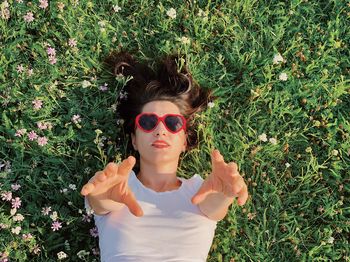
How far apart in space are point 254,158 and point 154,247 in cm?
135

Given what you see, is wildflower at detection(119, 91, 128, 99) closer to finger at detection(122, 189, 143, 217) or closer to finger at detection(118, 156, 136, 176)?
finger at detection(122, 189, 143, 217)

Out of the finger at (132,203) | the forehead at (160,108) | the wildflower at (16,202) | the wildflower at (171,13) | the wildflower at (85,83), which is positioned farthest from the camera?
the wildflower at (171,13)

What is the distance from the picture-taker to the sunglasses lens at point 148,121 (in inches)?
184

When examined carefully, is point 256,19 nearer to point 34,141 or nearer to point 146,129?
point 146,129

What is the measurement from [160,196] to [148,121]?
63cm

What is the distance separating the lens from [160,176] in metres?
4.81

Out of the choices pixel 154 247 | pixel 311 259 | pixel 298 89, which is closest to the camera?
pixel 154 247

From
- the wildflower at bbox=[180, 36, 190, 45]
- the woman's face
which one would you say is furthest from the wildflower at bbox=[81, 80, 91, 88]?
the wildflower at bbox=[180, 36, 190, 45]

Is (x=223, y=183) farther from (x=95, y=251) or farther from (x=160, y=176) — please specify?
(x=95, y=251)

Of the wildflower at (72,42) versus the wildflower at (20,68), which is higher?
the wildflower at (72,42)

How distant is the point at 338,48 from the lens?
564 cm

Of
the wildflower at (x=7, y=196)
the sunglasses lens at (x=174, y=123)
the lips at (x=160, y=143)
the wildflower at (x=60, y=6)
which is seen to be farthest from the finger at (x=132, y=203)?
the wildflower at (x=60, y=6)

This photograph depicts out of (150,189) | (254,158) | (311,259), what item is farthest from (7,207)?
(311,259)

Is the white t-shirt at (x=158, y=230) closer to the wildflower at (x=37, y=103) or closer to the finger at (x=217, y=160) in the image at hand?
the finger at (x=217, y=160)
